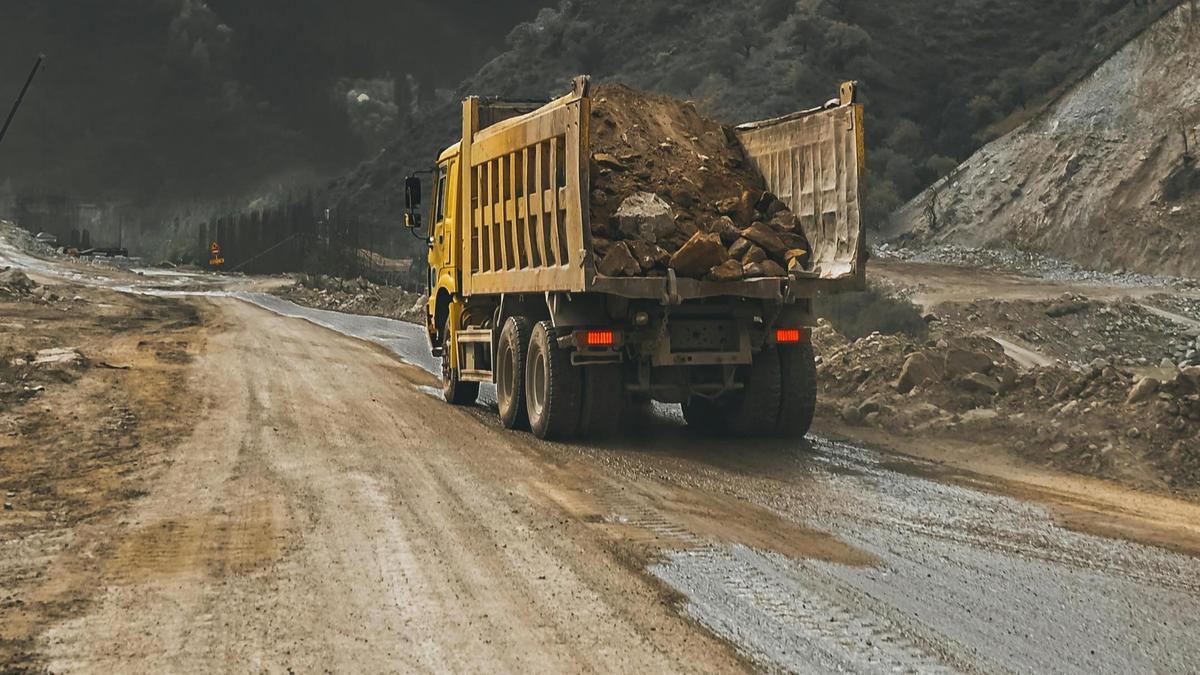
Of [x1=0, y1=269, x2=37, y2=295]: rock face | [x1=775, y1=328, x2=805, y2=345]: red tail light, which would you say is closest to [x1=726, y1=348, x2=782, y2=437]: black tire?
[x1=775, y1=328, x2=805, y2=345]: red tail light

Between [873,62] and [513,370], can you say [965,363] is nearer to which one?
[513,370]

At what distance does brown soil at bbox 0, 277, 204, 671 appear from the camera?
20.1ft

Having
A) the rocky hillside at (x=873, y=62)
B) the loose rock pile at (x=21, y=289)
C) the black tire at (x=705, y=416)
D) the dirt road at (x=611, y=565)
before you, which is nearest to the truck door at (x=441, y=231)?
the black tire at (x=705, y=416)

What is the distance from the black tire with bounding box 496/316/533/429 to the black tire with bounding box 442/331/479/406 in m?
1.90

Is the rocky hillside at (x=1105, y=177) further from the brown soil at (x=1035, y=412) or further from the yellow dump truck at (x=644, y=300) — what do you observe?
the yellow dump truck at (x=644, y=300)

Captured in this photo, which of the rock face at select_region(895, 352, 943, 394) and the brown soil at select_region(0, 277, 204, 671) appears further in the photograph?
the rock face at select_region(895, 352, 943, 394)

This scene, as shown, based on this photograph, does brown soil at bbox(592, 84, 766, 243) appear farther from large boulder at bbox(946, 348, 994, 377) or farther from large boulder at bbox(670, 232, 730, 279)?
large boulder at bbox(946, 348, 994, 377)

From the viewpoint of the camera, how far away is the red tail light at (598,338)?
1133 centimetres

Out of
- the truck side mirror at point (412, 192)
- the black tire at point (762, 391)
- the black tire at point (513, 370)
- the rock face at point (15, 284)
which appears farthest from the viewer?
the rock face at point (15, 284)

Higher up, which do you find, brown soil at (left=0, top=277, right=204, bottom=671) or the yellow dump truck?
the yellow dump truck

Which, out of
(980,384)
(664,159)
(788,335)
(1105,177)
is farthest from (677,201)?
(1105,177)

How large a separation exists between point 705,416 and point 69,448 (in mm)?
6203

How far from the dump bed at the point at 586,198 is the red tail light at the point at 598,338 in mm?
526

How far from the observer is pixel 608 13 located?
100 m
